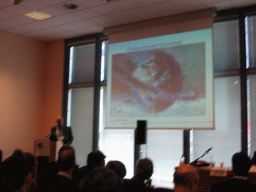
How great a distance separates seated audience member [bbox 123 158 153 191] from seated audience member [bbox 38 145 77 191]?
0.47 metres

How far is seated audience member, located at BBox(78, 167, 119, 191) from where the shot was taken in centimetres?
155

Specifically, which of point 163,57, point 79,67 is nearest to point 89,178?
point 163,57

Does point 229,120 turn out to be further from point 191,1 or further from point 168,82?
point 191,1

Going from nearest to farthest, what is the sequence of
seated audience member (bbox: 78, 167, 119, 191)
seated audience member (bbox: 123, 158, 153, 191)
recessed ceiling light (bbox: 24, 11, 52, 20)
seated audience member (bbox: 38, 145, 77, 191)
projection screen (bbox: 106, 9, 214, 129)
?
seated audience member (bbox: 78, 167, 119, 191)
seated audience member (bbox: 38, 145, 77, 191)
seated audience member (bbox: 123, 158, 153, 191)
projection screen (bbox: 106, 9, 214, 129)
recessed ceiling light (bbox: 24, 11, 52, 20)

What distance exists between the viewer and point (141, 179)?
2826mm

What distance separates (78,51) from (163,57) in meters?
2.41

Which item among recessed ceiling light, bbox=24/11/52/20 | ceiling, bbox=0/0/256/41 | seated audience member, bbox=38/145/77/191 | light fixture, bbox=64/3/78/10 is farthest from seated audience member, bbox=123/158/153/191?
recessed ceiling light, bbox=24/11/52/20

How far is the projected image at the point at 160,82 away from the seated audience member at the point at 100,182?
13.4ft

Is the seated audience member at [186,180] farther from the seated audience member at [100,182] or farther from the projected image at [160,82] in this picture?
the projected image at [160,82]

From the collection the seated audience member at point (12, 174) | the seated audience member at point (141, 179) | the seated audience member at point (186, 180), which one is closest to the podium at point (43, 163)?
the seated audience member at point (141, 179)

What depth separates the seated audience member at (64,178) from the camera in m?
2.45

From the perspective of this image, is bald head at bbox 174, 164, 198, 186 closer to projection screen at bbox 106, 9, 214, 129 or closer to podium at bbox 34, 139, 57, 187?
podium at bbox 34, 139, 57, 187

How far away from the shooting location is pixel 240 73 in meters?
5.46

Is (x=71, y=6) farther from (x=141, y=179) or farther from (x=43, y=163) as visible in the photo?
(x=141, y=179)
